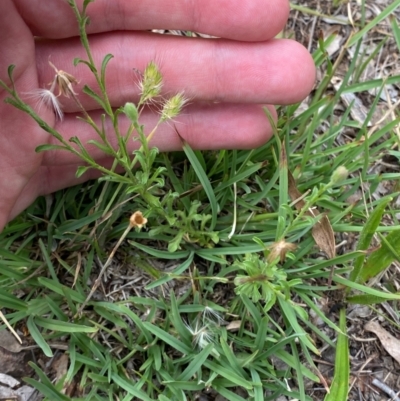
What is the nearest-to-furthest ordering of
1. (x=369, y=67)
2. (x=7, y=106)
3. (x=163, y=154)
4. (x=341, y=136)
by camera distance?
(x=7, y=106) → (x=163, y=154) → (x=341, y=136) → (x=369, y=67)

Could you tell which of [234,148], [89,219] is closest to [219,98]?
[234,148]

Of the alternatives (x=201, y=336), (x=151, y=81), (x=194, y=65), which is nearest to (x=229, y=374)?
(x=201, y=336)

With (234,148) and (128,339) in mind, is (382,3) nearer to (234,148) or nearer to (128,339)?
(234,148)

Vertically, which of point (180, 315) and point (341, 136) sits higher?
point (341, 136)

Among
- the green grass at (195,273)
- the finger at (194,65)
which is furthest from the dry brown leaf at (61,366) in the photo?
the finger at (194,65)

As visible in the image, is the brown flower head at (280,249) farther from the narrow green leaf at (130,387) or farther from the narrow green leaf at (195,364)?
the narrow green leaf at (130,387)

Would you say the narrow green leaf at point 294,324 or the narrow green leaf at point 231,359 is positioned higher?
the narrow green leaf at point 294,324
